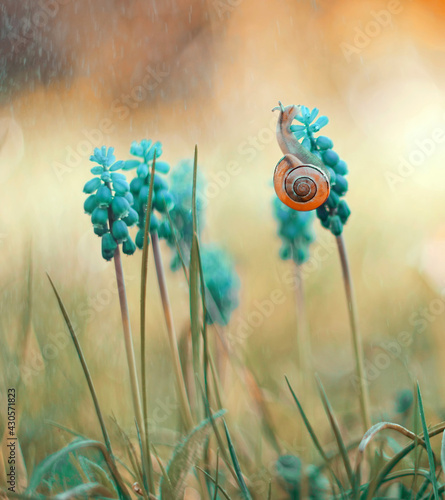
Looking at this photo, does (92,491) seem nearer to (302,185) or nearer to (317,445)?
(317,445)

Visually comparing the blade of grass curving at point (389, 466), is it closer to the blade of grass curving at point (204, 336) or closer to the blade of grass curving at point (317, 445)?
the blade of grass curving at point (317, 445)

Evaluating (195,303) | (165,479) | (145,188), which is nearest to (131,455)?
(165,479)

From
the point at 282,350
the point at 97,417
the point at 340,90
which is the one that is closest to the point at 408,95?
the point at 340,90

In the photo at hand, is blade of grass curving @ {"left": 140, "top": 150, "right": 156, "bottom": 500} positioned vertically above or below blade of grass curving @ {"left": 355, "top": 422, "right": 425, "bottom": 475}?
above

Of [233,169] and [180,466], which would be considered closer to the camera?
[180,466]

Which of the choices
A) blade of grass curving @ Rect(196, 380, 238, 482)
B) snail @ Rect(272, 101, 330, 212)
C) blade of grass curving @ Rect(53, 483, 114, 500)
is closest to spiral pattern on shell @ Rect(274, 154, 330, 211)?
snail @ Rect(272, 101, 330, 212)

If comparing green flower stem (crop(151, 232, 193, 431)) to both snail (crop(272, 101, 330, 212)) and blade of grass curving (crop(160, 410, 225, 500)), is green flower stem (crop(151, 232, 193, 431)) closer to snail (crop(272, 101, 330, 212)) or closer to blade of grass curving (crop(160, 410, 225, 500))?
blade of grass curving (crop(160, 410, 225, 500))

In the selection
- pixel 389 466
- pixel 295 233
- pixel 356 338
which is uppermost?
pixel 295 233
